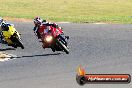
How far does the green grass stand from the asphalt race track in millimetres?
19439

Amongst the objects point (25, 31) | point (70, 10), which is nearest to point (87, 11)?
point (70, 10)

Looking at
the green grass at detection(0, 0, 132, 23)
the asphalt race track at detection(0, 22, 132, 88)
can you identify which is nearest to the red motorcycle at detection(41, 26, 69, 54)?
the asphalt race track at detection(0, 22, 132, 88)

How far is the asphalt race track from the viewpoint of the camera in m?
19.2

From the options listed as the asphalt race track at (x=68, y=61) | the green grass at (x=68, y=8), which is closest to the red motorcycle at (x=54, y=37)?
the asphalt race track at (x=68, y=61)

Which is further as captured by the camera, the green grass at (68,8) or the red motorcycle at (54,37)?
the green grass at (68,8)

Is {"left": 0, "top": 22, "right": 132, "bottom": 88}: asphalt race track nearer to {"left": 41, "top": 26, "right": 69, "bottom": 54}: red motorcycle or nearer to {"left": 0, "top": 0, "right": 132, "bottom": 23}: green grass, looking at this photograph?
{"left": 41, "top": 26, "right": 69, "bottom": 54}: red motorcycle

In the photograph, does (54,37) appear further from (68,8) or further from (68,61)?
(68,8)

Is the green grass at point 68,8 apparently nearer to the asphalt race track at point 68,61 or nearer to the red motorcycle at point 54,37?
the asphalt race track at point 68,61

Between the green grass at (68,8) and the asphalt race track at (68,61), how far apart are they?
63.8 feet

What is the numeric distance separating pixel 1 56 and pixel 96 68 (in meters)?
5.18

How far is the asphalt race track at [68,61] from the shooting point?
755 inches

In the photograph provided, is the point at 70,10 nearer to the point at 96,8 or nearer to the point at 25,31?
the point at 96,8

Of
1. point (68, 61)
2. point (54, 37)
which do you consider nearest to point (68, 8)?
point (68, 61)

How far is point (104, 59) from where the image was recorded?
23875mm
